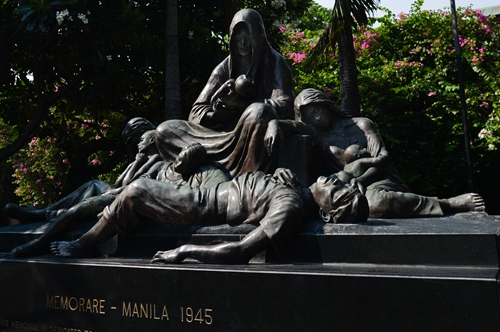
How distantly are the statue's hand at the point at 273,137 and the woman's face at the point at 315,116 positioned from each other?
2.69ft

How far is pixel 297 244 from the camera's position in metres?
4.08

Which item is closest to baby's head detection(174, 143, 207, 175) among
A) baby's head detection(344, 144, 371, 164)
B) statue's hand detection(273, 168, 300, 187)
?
statue's hand detection(273, 168, 300, 187)

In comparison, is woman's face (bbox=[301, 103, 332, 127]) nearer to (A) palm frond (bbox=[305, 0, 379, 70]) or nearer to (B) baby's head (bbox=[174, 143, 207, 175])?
(B) baby's head (bbox=[174, 143, 207, 175])

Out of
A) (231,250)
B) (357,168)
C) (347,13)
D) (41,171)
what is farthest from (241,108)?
(41,171)

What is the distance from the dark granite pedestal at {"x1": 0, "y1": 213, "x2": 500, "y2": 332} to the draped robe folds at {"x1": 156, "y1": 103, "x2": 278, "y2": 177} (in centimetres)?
91

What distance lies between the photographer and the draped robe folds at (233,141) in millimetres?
4988

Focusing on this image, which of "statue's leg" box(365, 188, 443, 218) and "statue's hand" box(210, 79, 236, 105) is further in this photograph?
"statue's hand" box(210, 79, 236, 105)

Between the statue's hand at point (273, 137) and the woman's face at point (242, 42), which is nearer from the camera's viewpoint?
the statue's hand at point (273, 137)

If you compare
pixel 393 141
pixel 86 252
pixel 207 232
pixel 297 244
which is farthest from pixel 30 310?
pixel 393 141

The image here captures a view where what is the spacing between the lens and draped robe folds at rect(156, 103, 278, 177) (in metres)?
4.99

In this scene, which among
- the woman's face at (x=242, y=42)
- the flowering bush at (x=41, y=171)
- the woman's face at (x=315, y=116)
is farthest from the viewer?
the flowering bush at (x=41, y=171)

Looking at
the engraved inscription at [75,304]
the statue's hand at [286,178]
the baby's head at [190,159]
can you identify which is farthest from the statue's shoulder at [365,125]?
the engraved inscription at [75,304]

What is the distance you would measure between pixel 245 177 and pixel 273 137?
1.71ft

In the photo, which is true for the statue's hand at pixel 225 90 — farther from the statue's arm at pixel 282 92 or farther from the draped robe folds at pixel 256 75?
the statue's arm at pixel 282 92
